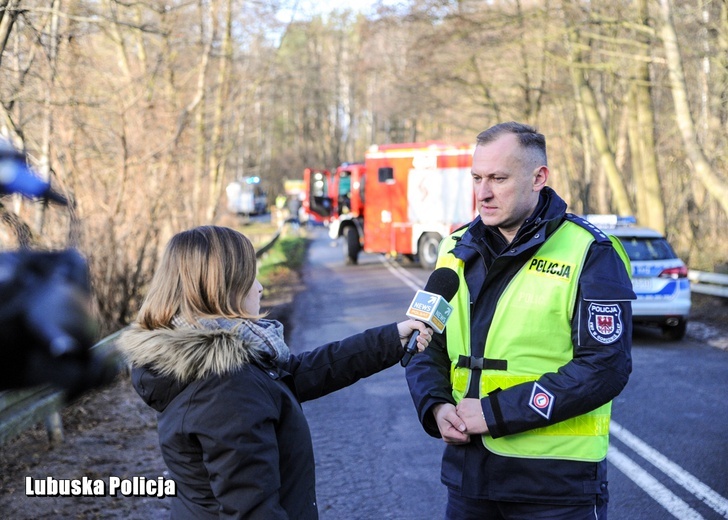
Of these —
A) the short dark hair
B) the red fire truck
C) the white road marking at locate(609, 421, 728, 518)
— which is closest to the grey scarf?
the short dark hair

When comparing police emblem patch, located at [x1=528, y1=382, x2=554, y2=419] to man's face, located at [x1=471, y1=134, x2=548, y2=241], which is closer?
police emblem patch, located at [x1=528, y1=382, x2=554, y2=419]

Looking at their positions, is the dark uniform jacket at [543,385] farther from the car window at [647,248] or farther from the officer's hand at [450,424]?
the car window at [647,248]

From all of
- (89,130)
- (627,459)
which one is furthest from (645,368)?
(89,130)

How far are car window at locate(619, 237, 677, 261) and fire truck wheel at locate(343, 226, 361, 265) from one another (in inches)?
623

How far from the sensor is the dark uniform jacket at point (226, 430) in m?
2.32

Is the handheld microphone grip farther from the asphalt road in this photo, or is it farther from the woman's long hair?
the asphalt road

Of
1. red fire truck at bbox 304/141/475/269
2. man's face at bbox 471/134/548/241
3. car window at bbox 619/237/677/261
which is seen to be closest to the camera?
man's face at bbox 471/134/548/241

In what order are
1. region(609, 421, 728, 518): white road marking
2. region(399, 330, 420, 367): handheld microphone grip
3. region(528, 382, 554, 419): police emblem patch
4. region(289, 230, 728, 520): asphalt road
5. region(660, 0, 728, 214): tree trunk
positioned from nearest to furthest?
region(528, 382, 554, 419): police emblem patch < region(399, 330, 420, 367): handheld microphone grip < region(609, 421, 728, 518): white road marking < region(289, 230, 728, 520): asphalt road < region(660, 0, 728, 214): tree trunk

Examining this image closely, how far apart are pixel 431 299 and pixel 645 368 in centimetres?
795

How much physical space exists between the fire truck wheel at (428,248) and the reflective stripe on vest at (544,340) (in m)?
21.9

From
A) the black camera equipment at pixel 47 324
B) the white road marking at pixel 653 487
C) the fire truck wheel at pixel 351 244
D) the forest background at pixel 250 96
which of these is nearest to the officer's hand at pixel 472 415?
the forest background at pixel 250 96

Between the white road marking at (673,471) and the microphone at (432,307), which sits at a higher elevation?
the microphone at (432,307)

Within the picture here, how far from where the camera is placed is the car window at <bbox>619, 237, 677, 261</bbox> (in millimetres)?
12039

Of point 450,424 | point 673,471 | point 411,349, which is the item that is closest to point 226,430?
point 411,349
